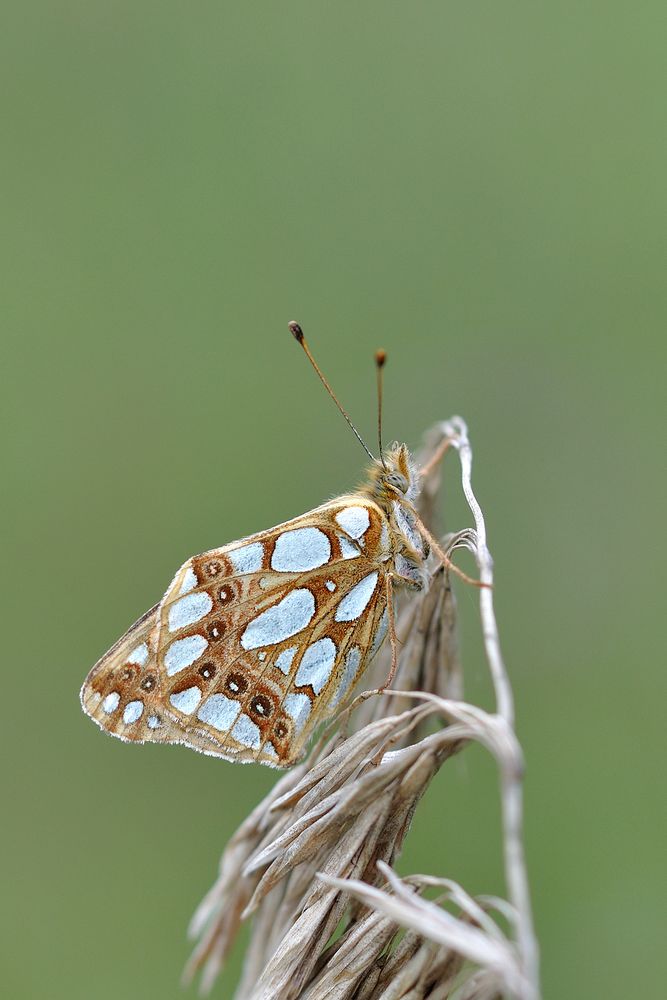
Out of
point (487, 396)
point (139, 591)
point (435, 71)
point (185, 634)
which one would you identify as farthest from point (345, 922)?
point (435, 71)

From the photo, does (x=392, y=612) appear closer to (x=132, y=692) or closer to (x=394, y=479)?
(x=394, y=479)

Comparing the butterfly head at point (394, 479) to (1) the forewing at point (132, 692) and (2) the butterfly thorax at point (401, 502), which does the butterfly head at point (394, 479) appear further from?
(1) the forewing at point (132, 692)

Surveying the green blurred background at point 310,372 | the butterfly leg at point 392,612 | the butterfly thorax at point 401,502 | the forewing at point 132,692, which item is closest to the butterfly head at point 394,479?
the butterfly thorax at point 401,502

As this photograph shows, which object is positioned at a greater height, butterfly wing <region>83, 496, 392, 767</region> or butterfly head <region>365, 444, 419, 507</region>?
butterfly head <region>365, 444, 419, 507</region>

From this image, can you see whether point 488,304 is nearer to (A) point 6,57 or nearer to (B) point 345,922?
(A) point 6,57

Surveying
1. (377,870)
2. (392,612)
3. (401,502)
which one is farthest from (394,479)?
(377,870)

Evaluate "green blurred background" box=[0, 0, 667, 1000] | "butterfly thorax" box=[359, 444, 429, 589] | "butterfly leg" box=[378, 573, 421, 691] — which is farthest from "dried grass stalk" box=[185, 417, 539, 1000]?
"green blurred background" box=[0, 0, 667, 1000]

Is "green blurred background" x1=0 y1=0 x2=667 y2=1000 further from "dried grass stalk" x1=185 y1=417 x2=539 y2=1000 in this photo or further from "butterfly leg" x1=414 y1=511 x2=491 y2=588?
"dried grass stalk" x1=185 y1=417 x2=539 y2=1000
